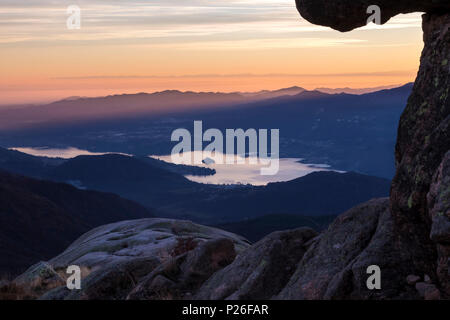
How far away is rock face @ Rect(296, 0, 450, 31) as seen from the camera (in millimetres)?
→ 17938

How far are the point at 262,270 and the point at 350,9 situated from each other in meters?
9.13

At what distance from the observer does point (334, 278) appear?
18.0m

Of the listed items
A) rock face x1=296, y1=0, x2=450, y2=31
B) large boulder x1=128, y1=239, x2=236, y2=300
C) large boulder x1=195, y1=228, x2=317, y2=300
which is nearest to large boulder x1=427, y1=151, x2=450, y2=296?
rock face x1=296, y1=0, x2=450, y2=31

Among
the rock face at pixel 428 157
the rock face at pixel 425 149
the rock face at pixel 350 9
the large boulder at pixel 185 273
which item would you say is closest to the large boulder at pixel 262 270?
the large boulder at pixel 185 273

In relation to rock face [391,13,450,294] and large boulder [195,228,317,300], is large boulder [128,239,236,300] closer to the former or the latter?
large boulder [195,228,317,300]

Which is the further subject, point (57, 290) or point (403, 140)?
point (57, 290)

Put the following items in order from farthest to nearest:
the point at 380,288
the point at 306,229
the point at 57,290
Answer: the point at 57,290 < the point at 306,229 < the point at 380,288

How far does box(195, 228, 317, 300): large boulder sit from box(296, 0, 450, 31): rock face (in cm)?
777

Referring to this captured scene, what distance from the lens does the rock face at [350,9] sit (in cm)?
1794

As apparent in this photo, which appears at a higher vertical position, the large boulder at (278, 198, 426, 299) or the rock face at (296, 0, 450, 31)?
the rock face at (296, 0, 450, 31)

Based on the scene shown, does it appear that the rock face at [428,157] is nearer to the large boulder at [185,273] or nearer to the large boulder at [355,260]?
the large boulder at [355,260]
